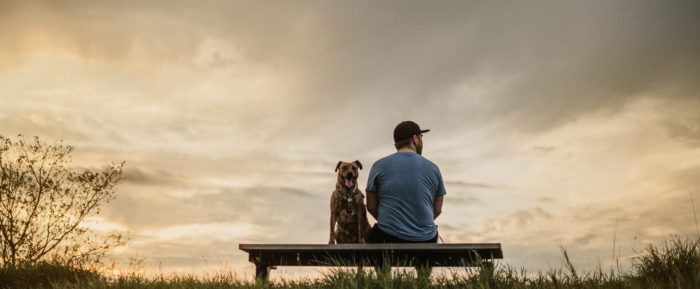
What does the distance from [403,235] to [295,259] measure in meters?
1.33

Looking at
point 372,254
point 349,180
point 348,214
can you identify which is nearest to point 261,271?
point 372,254

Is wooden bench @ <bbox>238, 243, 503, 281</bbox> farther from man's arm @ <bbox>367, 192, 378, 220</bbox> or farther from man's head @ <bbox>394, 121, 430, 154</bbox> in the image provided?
man's head @ <bbox>394, 121, 430, 154</bbox>

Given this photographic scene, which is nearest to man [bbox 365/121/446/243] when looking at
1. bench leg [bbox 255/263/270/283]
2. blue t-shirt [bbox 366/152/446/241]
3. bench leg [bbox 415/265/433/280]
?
blue t-shirt [bbox 366/152/446/241]

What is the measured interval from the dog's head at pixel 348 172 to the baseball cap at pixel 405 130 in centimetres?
220

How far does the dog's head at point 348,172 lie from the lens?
938 cm

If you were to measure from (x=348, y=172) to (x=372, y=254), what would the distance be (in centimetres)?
314

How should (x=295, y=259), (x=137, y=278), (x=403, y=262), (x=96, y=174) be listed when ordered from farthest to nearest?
(x=96, y=174), (x=137, y=278), (x=295, y=259), (x=403, y=262)

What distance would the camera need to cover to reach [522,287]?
5.83 metres

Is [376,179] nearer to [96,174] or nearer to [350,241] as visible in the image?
[350,241]

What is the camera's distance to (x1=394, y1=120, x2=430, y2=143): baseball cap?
23.9 feet

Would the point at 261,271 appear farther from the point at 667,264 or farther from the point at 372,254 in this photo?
the point at 667,264

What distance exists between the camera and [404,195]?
6.95 metres

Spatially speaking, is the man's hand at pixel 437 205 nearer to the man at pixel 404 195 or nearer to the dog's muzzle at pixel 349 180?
the man at pixel 404 195

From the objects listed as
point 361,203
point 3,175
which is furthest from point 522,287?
point 3,175
